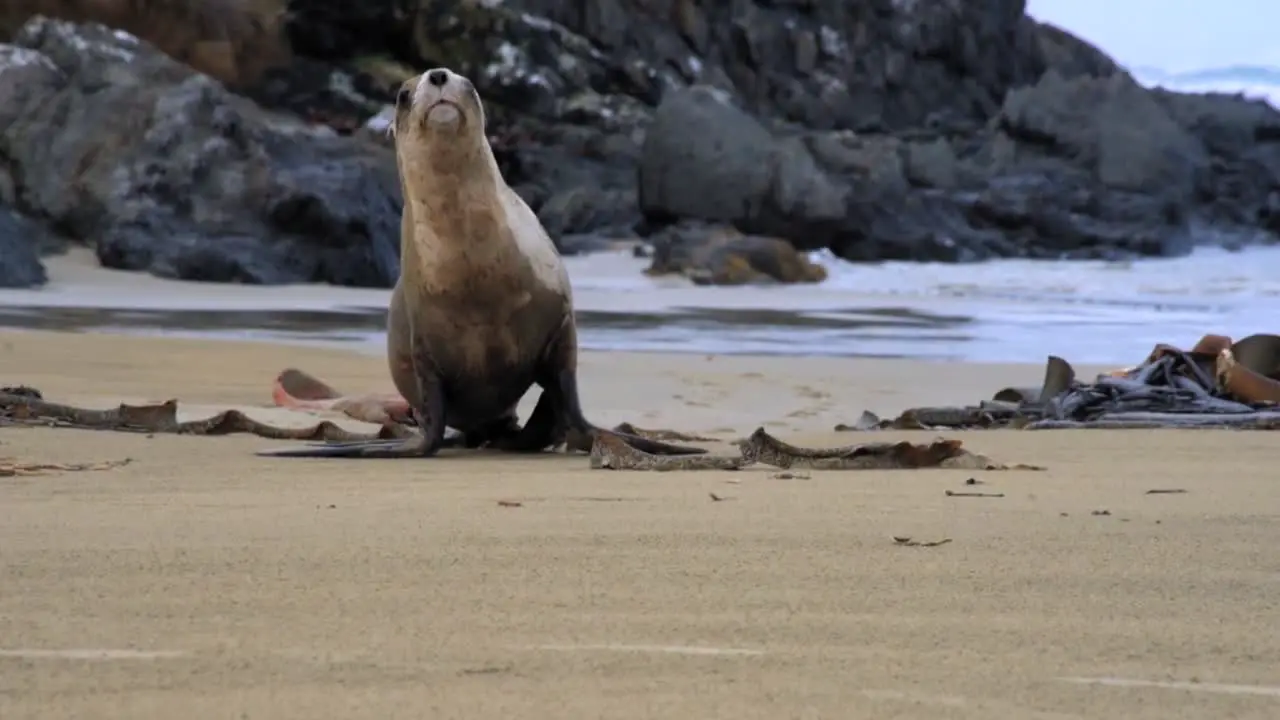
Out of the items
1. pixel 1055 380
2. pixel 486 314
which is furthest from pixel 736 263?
pixel 486 314

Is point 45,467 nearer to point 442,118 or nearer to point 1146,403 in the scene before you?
point 442,118

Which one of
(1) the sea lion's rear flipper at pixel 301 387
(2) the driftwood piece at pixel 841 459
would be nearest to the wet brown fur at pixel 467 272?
(2) the driftwood piece at pixel 841 459

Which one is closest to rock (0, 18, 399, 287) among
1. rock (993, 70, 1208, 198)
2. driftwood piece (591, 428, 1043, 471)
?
driftwood piece (591, 428, 1043, 471)

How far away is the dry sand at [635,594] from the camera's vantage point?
2377 millimetres

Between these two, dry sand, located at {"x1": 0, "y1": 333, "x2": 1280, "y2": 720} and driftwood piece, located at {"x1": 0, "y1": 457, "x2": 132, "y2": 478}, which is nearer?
dry sand, located at {"x1": 0, "y1": 333, "x2": 1280, "y2": 720}

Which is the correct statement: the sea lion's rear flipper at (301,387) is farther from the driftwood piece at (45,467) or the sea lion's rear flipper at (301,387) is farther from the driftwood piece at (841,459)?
the driftwood piece at (841,459)

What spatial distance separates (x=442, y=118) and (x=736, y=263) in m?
14.4

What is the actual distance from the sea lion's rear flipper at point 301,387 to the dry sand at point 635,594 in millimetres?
2918

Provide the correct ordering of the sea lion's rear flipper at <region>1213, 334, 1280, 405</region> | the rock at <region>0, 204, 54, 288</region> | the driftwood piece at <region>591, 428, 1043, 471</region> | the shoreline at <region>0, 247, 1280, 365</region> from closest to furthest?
the driftwood piece at <region>591, 428, 1043, 471</region>, the sea lion's rear flipper at <region>1213, 334, 1280, 405</region>, the shoreline at <region>0, 247, 1280, 365</region>, the rock at <region>0, 204, 54, 288</region>

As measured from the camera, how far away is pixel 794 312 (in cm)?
1574

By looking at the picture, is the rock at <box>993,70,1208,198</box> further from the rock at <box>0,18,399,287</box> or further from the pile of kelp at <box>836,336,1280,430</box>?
the pile of kelp at <box>836,336,1280,430</box>

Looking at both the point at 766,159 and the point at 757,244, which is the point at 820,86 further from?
the point at 757,244

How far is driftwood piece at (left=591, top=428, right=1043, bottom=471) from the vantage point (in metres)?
5.17

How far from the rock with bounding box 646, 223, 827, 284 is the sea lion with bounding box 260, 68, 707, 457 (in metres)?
13.3
